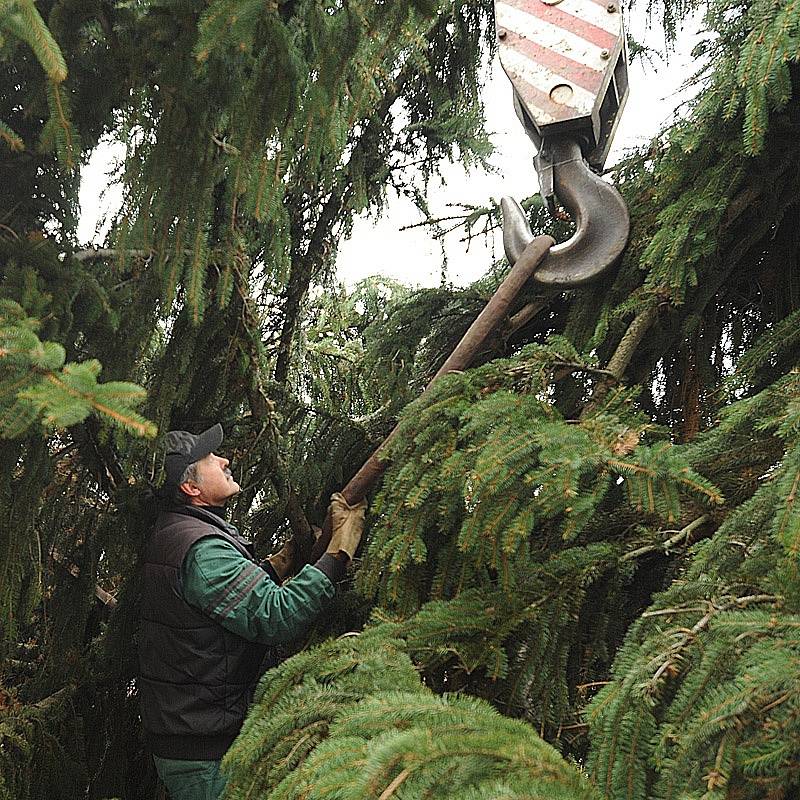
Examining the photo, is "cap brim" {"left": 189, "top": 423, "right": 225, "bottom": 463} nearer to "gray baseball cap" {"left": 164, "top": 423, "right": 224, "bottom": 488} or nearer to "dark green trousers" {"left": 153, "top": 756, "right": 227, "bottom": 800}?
"gray baseball cap" {"left": 164, "top": 423, "right": 224, "bottom": 488}

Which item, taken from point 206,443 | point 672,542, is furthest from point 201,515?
point 672,542

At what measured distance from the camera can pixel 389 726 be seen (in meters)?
1.12

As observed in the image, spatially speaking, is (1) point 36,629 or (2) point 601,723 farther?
(1) point 36,629

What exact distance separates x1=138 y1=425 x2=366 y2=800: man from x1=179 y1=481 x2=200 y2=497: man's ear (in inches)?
1.2

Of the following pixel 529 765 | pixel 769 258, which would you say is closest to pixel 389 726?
pixel 529 765

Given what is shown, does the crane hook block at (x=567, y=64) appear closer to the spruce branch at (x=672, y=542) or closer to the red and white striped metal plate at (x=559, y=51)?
the red and white striped metal plate at (x=559, y=51)

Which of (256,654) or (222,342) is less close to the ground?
(222,342)

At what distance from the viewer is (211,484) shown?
254 centimetres

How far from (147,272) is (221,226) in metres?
0.21

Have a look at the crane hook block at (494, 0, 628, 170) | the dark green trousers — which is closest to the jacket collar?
the dark green trousers

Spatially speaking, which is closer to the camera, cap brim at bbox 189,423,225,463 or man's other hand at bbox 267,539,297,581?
cap brim at bbox 189,423,225,463

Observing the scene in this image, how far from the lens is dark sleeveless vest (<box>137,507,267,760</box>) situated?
7.63 ft

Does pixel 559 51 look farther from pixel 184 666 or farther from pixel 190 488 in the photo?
pixel 184 666

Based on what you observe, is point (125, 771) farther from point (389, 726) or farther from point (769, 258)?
point (769, 258)
